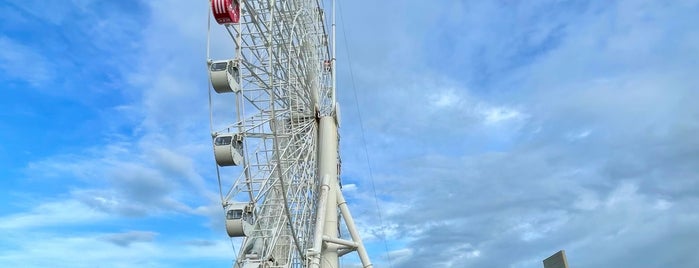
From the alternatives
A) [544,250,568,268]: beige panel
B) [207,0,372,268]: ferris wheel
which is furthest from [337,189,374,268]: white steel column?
[544,250,568,268]: beige panel

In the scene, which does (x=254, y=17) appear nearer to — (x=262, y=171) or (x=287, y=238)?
(x=262, y=171)

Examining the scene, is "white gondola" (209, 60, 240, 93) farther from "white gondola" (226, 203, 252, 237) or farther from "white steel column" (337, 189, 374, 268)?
"white steel column" (337, 189, 374, 268)

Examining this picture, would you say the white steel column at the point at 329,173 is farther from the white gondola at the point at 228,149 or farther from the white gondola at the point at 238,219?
the white gondola at the point at 228,149

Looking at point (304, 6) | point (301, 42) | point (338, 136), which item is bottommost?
point (338, 136)

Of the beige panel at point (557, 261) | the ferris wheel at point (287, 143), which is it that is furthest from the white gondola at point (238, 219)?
the beige panel at point (557, 261)

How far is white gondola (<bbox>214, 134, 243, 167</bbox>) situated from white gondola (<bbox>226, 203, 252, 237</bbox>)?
97.8 inches

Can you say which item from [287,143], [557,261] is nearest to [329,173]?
[287,143]

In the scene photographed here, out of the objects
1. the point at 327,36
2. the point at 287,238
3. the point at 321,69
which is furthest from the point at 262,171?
the point at 327,36

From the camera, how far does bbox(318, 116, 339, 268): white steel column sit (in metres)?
37.8

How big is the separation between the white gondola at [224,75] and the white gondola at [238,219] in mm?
6562

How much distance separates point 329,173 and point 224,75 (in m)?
10.2

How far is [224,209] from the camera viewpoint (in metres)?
34.4

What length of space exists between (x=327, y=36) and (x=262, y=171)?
13.6 metres

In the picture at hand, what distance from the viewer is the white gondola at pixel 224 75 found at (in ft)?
107
